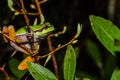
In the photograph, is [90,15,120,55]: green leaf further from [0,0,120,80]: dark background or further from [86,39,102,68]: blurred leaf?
[0,0,120,80]: dark background

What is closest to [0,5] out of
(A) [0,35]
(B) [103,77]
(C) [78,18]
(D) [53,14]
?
(D) [53,14]

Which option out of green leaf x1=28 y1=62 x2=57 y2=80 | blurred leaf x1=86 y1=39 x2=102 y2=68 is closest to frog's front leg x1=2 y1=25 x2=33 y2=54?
green leaf x1=28 y1=62 x2=57 y2=80

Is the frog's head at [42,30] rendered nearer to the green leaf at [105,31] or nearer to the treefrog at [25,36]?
the treefrog at [25,36]

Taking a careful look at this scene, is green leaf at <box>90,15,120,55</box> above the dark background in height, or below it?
above

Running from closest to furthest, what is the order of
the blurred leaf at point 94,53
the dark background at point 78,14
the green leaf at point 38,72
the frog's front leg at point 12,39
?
the green leaf at point 38,72, the frog's front leg at point 12,39, the blurred leaf at point 94,53, the dark background at point 78,14

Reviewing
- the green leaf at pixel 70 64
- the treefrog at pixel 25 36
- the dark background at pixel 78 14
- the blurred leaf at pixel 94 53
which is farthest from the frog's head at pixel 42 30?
the dark background at pixel 78 14

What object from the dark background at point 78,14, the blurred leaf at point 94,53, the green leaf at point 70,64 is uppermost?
the green leaf at point 70,64

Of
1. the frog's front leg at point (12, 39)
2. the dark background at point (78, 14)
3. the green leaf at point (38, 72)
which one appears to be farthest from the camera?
the dark background at point (78, 14)

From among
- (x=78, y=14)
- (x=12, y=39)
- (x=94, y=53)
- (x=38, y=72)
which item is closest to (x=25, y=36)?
(x=12, y=39)

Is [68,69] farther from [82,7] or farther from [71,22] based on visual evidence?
[82,7]
